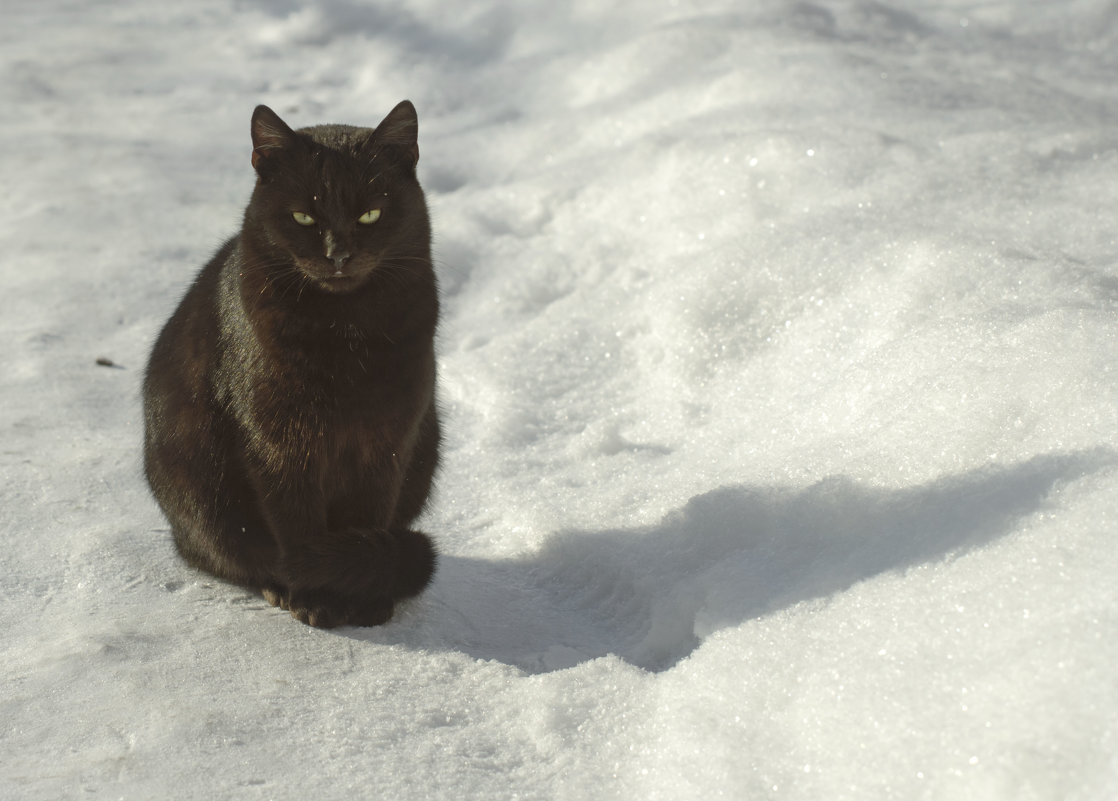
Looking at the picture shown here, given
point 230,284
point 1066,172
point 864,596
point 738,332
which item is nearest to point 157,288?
point 230,284

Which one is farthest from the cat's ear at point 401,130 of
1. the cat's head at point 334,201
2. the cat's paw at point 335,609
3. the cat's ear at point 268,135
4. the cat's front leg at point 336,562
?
the cat's paw at point 335,609

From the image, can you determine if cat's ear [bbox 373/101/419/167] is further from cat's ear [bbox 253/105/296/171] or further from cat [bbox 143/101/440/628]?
cat's ear [bbox 253/105/296/171]

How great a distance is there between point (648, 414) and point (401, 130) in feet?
3.82

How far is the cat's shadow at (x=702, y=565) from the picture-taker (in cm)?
205

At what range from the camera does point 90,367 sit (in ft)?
11.3

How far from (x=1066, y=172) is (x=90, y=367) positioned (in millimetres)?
3253

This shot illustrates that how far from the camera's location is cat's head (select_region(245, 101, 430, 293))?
225cm

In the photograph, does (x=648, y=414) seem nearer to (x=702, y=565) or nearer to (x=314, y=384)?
(x=702, y=565)

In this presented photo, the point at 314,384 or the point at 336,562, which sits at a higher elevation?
the point at 314,384

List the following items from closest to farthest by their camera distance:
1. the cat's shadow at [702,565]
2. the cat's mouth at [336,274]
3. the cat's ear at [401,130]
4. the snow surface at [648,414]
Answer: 1. the snow surface at [648,414]
2. the cat's shadow at [702,565]
3. the cat's mouth at [336,274]
4. the cat's ear at [401,130]

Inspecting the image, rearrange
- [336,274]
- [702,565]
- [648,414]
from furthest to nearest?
[648,414], [702,565], [336,274]

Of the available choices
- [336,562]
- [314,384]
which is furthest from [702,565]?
[314,384]

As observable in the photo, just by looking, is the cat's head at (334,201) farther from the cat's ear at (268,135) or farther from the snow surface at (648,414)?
the snow surface at (648,414)

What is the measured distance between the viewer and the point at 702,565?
2.39 meters
